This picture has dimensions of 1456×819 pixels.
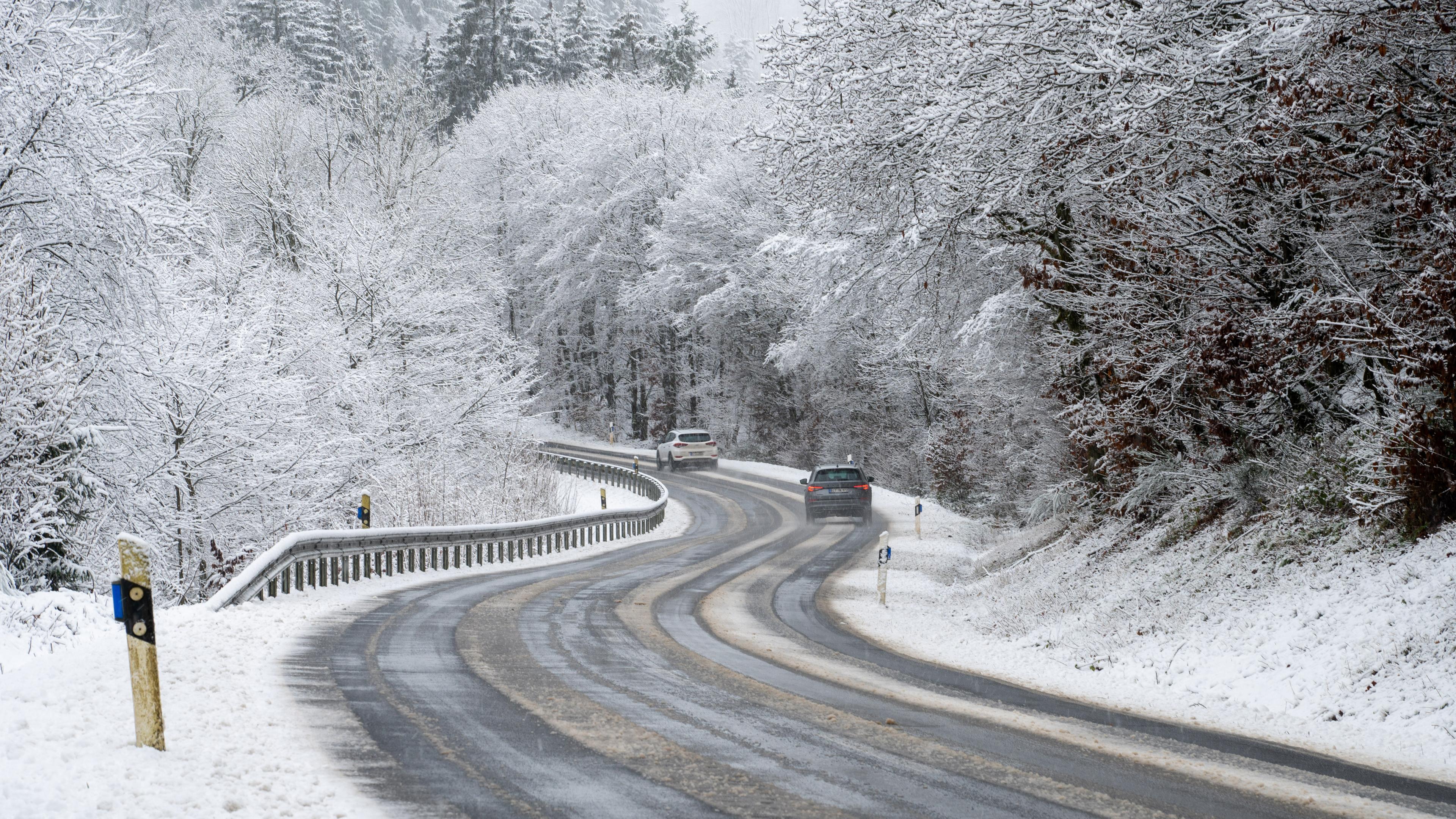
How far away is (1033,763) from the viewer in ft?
20.4

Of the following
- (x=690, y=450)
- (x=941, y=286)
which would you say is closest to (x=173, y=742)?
(x=941, y=286)

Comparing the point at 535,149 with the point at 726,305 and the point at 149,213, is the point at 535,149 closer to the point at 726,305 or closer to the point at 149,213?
the point at 726,305

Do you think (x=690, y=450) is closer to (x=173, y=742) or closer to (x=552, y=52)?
(x=552, y=52)

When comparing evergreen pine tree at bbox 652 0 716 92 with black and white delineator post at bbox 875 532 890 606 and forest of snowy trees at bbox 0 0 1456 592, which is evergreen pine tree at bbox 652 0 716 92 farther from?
black and white delineator post at bbox 875 532 890 606

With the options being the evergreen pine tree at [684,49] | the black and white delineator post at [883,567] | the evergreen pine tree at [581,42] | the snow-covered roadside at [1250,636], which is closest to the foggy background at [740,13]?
the evergreen pine tree at [581,42]

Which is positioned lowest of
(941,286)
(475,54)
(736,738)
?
(736,738)

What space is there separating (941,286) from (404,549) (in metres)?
10.2

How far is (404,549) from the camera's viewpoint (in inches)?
746

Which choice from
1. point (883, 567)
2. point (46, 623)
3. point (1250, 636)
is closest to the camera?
point (1250, 636)

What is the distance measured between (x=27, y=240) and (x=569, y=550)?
1379 centimetres

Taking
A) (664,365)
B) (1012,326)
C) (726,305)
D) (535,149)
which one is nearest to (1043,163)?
(1012,326)

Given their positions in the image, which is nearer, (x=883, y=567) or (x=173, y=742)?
(x=173, y=742)

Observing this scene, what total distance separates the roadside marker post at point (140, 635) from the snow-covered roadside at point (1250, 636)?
6.41 meters

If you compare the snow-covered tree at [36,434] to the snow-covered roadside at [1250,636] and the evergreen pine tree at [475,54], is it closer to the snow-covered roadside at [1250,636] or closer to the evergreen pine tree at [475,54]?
the snow-covered roadside at [1250,636]
